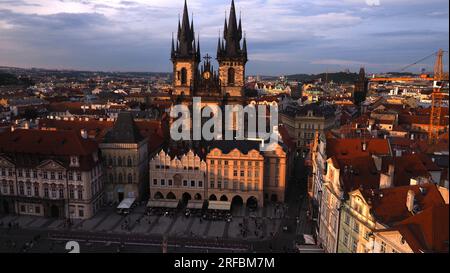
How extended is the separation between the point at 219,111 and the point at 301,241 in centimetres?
4463

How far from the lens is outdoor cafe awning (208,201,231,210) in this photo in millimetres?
59531

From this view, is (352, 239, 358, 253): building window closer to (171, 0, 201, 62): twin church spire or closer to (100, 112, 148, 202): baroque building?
(100, 112, 148, 202): baroque building

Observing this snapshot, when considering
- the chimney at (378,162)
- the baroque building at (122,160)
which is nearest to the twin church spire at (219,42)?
the baroque building at (122,160)

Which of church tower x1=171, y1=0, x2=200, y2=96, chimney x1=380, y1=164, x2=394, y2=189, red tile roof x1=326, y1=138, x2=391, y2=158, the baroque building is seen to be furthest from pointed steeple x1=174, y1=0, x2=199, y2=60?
chimney x1=380, y1=164, x2=394, y2=189

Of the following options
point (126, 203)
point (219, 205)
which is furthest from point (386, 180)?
point (126, 203)

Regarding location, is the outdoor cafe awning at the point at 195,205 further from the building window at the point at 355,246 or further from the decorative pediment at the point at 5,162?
the building window at the point at 355,246

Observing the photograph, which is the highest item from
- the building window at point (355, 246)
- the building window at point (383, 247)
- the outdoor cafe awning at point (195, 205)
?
the building window at point (383, 247)

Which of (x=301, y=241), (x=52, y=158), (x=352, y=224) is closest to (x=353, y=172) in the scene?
(x=352, y=224)

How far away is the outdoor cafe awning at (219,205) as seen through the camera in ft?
195

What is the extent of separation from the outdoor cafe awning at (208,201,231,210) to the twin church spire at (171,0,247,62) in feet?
144

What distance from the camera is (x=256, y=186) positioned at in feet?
205

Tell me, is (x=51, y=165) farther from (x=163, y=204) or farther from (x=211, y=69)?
(x=211, y=69)

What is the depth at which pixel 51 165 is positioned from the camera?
57.5 metres
